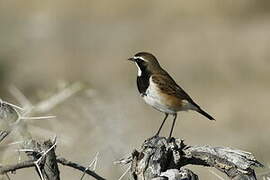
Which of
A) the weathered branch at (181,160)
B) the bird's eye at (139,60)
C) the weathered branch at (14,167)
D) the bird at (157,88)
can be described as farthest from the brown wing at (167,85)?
the weathered branch at (14,167)

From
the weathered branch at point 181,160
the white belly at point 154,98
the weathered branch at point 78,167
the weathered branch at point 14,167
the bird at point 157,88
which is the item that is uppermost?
the bird at point 157,88

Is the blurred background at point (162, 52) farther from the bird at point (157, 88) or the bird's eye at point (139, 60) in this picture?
the bird's eye at point (139, 60)

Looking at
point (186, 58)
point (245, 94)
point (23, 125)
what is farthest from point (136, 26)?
point (23, 125)

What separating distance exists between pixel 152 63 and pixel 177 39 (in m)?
15.6

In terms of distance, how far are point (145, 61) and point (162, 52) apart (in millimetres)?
14258

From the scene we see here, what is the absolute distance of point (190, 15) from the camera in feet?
78.6

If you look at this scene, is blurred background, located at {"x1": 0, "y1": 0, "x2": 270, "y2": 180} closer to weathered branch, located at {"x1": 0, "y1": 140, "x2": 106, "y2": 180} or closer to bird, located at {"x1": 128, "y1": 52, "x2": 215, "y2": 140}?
bird, located at {"x1": 128, "y1": 52, "x2": 215, "y2": 140}

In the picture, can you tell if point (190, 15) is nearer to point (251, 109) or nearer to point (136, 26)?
point (136, 26)

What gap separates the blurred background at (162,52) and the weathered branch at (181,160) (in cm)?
645

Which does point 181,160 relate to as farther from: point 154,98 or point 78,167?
point 154,98

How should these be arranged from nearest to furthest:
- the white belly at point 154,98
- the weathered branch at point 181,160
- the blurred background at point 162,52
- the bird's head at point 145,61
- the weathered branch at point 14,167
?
the weathered branch at point 14,167, the weathered branch at point 181,160, the bird's head at point 145,61, the white belly at point 154,98, the blurred background at point 162,52

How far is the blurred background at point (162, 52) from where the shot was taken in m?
16.1

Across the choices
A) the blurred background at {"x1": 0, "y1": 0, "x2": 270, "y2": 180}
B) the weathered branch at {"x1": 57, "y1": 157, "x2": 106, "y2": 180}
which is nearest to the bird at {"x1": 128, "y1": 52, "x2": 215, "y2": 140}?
the weathered branch at {"x1": 57, "y1": 157, "x2": 106, "y2": 180}

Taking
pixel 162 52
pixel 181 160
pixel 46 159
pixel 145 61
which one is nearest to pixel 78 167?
pixel 46 159
